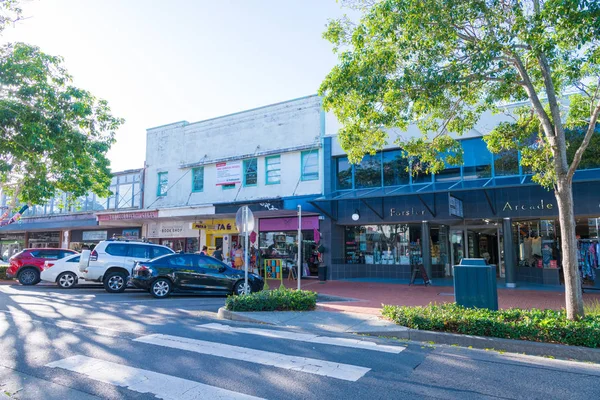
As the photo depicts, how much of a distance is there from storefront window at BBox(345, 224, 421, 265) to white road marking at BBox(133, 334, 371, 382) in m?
13.2

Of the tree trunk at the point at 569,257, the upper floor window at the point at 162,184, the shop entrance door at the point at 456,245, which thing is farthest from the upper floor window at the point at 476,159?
the upper floor window at the point at 162,184

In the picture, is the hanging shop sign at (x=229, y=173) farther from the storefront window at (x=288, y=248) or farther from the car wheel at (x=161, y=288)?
the car wheel at (x=161, y=288)

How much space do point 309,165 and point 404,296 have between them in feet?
28.6

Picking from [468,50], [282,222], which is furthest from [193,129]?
[468,50]

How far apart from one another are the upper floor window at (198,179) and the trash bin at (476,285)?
56.9ft

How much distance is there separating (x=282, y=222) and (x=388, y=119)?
11.9 m

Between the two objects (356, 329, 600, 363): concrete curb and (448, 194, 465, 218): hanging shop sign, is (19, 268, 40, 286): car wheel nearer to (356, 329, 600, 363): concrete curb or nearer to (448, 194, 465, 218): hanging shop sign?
(356, 329, 600, 363): concrete curb

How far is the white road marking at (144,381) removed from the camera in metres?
4.71

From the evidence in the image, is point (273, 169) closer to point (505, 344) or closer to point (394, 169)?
point (394, 169)

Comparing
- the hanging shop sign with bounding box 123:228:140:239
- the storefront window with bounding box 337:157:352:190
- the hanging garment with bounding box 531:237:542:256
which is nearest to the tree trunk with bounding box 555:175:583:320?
the hanging garment with bounding box 531:237:542:256

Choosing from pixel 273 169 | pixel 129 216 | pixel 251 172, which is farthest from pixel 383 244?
pixel 129 216

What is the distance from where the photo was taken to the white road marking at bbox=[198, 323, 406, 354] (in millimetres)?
6957

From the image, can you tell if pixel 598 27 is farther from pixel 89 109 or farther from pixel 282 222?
pixel 282 222

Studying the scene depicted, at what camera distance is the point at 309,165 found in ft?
66.7
